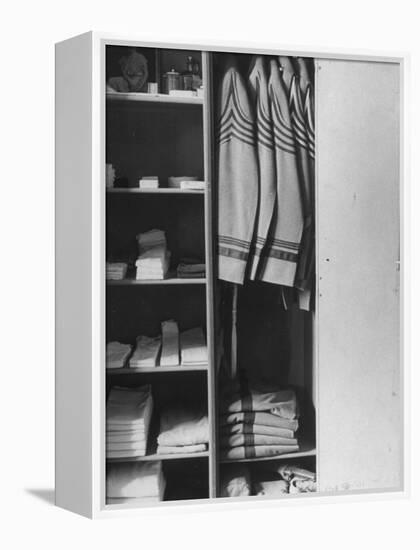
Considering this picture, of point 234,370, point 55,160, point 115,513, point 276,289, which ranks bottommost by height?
point 115,513

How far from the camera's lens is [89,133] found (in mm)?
3947

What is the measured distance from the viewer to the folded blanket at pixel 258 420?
4.17 meters

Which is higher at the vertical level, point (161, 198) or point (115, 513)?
point (161, 198)

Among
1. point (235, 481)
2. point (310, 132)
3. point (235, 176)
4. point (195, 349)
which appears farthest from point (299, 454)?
point (310, 132)

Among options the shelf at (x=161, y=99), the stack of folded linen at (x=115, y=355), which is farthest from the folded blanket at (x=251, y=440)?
the shelf at (x=161, y=99)

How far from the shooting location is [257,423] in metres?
4.23

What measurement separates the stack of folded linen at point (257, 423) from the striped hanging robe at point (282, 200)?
536mm

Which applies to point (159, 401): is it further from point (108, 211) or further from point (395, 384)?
point (395, 384)

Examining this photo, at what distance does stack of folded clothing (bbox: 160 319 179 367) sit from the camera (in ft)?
13.5

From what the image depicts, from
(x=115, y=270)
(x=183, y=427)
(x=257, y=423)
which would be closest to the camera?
(x=115, y=270)

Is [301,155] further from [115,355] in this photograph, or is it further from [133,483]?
[133,483]

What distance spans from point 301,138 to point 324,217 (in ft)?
1.24

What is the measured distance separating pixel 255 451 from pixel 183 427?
1.18ft
